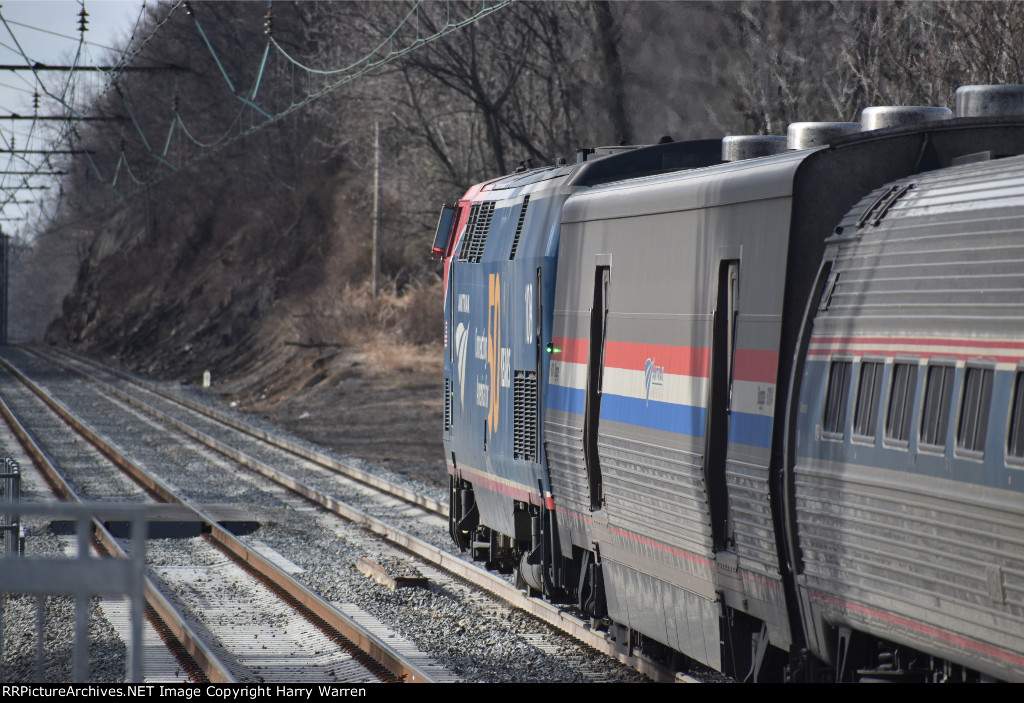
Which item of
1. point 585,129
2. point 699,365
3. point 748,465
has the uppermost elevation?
point 585,129

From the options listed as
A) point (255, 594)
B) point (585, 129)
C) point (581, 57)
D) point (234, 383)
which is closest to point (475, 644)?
point (255, 594)

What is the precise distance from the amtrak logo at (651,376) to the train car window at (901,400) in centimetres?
215

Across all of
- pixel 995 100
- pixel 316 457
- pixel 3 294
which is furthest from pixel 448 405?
pixel 3 294

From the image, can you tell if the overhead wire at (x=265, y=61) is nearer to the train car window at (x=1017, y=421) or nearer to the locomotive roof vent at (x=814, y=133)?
the locomotive roof vent at (x=814, y=133)

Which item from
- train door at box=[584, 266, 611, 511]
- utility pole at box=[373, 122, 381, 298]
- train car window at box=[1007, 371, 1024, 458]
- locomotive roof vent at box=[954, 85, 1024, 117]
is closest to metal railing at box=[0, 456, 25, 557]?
train door at box=[584, 266, 611, 511]

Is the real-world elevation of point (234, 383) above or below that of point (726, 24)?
below

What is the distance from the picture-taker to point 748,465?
20.2 ft

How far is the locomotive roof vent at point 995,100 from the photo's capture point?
21.5 feet

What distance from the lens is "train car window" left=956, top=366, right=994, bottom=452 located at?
4.63 meters

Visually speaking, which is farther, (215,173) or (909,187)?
(215,173)

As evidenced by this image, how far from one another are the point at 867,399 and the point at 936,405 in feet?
1.52

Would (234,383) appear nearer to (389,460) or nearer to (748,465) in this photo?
(389,460)

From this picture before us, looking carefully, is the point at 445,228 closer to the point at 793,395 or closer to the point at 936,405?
the point at 793,395

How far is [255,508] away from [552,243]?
9807 mm
